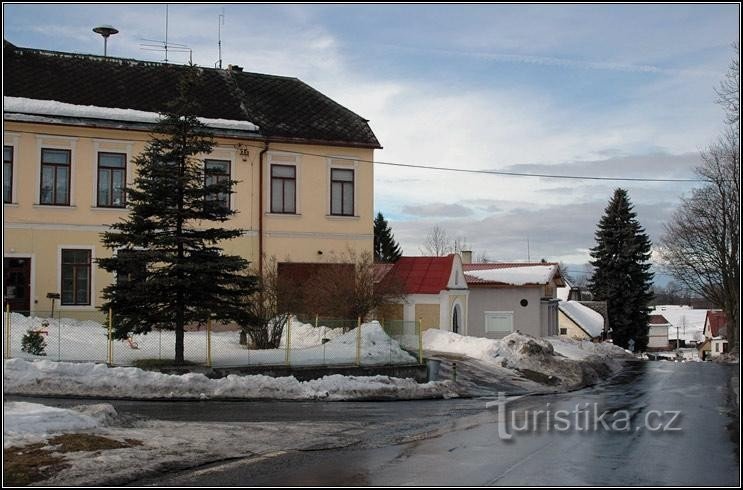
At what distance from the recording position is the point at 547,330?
156 ft

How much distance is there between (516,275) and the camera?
44.7 meters

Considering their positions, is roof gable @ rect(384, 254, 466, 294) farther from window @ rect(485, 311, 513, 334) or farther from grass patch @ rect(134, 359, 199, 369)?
grass patch @ rect(134, 359, 199, 369)

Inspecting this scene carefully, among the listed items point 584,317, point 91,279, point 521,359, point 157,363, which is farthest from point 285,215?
point 584,317

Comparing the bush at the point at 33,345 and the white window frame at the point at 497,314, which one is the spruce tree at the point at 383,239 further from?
the bush at the point at 33,345

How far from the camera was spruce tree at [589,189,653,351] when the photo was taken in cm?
6950

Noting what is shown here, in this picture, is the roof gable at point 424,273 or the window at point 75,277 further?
the roof gable at point 424,273

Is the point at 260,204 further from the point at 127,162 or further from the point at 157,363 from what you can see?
the point at 157,363

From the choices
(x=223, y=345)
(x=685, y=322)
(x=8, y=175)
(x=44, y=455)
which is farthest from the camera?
(x=685, y=322)

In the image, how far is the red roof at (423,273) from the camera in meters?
35.8

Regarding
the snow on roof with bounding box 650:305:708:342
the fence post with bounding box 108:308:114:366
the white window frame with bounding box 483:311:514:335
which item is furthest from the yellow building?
the snow on roof with bounding box 650:305:708:342

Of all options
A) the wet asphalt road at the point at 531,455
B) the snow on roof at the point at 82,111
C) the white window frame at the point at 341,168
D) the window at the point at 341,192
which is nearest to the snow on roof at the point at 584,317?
the white window frame at the point at 341,168

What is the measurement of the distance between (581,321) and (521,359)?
107ft

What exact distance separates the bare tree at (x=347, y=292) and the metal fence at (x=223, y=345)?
8.63 feet

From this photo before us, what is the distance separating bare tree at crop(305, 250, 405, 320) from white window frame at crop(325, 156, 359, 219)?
325 centimetres
